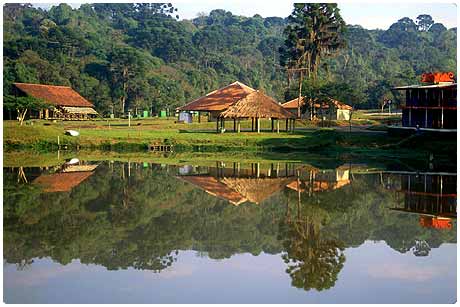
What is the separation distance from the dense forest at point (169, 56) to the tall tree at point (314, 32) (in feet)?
5.60

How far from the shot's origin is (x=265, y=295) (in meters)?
9.86

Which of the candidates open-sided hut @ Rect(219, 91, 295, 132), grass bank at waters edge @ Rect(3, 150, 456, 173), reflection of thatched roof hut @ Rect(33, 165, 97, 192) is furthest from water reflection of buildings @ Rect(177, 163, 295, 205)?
open-sided hut @ Rect(219, 91, 295, 132)

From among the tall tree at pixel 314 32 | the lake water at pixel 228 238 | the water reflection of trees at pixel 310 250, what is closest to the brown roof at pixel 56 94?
the tall tree at pixel 314 32

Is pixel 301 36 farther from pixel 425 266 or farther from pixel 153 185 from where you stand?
pixel 425 266

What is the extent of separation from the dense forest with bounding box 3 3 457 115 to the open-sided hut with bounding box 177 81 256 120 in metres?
6.08

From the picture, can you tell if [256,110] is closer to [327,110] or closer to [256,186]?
[327,110]

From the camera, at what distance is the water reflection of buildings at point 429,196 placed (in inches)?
642

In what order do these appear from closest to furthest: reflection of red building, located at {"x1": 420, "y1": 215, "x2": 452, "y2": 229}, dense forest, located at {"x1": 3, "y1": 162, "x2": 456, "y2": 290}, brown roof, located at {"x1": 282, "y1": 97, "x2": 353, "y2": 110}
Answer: dense forest, located at {"x1": 3, "y1": 162, "x2": 456, "y2": 290} → reflection of red building, located at {"x1": 420, "y1": 215, "x2": 452, "y2": 229} → brown roof, located at {"x1": 282, "y1": 97, "x2": 353, "y2": 110}

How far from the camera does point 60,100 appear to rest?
50625 mm

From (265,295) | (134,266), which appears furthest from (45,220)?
(265,295)

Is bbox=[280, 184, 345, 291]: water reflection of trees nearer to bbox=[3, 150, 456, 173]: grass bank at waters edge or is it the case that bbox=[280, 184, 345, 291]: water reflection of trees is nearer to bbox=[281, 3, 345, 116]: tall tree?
bbox=[3, 150, 456, 173]: grass bank at waters edge

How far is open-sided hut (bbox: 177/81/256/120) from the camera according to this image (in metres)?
45.3

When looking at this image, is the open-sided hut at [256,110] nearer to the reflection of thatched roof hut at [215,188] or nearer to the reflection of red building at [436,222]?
the reflection of thatched roof hut at [215,188]

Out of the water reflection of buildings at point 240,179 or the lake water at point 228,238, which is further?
the water reflection of buildings at point 240,179
